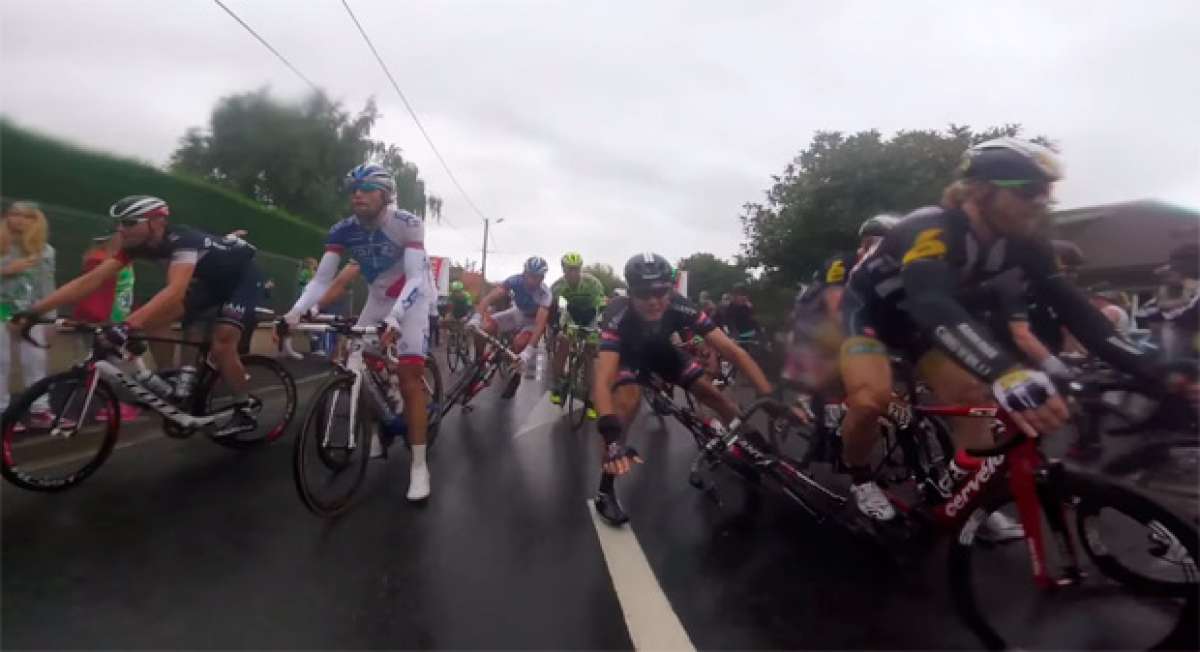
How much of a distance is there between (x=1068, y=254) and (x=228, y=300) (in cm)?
530

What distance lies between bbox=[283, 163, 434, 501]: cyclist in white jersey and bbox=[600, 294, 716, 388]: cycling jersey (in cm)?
113

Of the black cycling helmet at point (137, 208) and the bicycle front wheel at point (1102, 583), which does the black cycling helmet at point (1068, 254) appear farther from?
the black cycling helmet at point (137, 208)

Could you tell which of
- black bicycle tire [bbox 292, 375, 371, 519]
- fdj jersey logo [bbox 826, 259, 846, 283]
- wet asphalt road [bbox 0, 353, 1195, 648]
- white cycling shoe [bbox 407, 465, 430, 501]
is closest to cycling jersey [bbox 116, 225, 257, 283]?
wet asphalt road [bbox 0, 353, 1195, 648]

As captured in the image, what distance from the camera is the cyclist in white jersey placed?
12.0 ft

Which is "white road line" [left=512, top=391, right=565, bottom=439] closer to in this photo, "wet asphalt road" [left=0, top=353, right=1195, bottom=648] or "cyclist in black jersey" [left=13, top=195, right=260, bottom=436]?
"wet asphalt road" [left=0, top=353, right=1195, bottom=648]

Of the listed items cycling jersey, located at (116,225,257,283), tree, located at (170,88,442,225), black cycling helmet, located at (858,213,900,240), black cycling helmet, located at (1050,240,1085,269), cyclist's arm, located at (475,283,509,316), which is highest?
tree, located at (170,88,442,225)

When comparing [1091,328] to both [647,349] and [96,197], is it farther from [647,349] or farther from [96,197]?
[96,197]

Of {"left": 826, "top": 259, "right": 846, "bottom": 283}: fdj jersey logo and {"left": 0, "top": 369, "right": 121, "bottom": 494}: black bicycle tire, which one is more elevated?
{"left": 826, "top": 259, "right": 846, "bottom": 283}: fdj jersey logo

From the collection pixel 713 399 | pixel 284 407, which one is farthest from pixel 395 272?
pixel 713 399

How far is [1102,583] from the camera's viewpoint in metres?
2.25

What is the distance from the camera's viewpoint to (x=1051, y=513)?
2.18 m

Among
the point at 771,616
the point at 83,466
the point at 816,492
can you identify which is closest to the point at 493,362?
the point at 83,466

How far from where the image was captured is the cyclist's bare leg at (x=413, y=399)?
372 centimetres

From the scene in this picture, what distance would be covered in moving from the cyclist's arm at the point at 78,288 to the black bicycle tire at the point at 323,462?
1.71 meters
